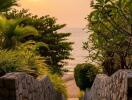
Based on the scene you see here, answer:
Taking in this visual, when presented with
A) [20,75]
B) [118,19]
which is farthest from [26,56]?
[20,75]

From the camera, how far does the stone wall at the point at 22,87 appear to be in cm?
766

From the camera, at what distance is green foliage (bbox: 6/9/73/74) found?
24.7m

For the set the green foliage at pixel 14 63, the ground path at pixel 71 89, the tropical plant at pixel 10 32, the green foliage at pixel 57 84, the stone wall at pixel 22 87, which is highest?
the tropical plant at pixel 10 32

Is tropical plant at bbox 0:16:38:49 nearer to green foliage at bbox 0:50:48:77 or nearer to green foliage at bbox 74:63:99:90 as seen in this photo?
green foliage at bbox 0:50:48:77

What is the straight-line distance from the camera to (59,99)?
15.9 m

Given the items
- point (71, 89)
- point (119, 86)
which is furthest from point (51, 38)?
point (119, 86)

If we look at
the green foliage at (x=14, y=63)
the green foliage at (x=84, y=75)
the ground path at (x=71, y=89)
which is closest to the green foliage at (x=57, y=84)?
the green foliage at (x=14, y=63)

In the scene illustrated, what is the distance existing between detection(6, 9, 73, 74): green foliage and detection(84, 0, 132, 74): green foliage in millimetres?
9995

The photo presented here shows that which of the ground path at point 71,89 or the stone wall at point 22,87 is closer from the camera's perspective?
the stone wall at point 22,87

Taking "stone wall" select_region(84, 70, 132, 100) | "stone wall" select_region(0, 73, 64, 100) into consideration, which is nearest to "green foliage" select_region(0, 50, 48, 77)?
"stone wall" select_region(0, 73, 64, 100)

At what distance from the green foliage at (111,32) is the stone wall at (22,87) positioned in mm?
1858

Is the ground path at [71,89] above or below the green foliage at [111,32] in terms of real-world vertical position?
below

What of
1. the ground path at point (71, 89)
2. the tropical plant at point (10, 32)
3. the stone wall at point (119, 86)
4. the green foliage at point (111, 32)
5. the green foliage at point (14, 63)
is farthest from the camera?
the ground path at point (71, 89)

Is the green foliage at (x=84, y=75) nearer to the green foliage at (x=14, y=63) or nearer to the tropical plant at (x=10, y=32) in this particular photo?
the tropical plant at (x=10, y=32)
